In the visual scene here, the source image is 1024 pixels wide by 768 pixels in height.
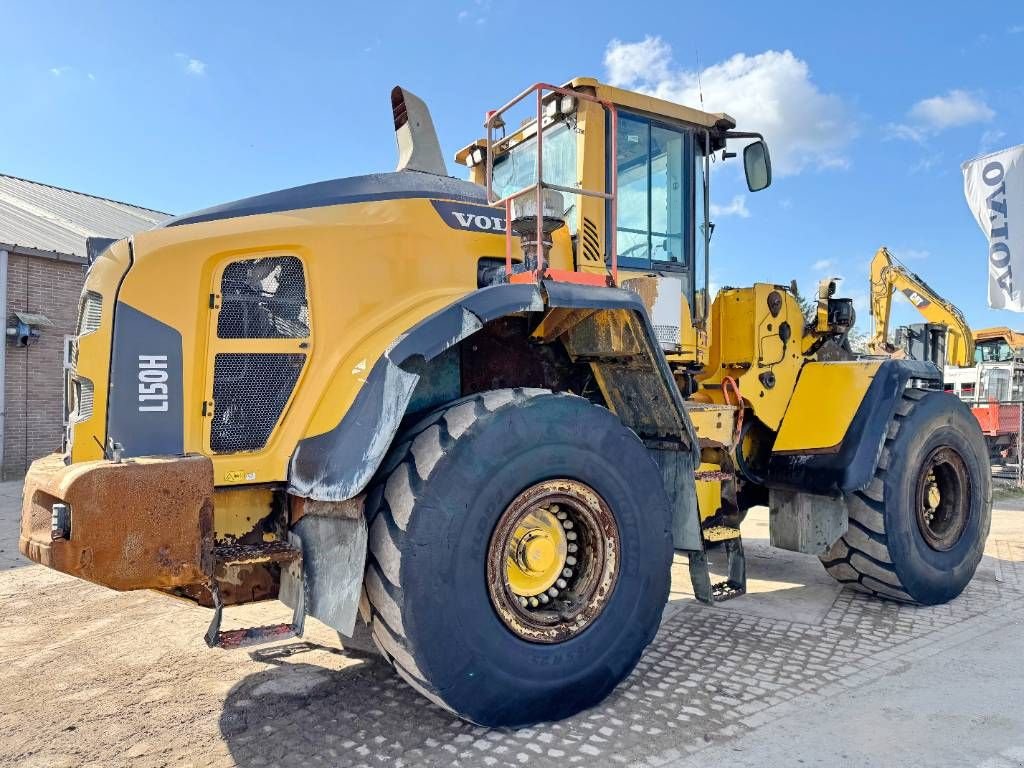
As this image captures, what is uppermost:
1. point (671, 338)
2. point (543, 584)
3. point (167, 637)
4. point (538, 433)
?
point (671, 338)

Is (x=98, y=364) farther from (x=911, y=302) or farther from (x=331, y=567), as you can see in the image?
(x=911, y=302)

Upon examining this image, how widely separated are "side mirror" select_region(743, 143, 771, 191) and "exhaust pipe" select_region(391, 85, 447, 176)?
222cm

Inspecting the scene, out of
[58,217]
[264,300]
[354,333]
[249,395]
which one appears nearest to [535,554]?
[354,333]

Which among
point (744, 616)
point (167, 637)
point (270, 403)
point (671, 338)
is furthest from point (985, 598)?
point (167, 637)

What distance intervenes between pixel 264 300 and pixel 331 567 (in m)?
1.14

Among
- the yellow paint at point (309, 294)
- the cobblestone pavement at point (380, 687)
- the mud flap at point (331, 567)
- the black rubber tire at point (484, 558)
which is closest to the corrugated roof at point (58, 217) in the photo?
the cobblestone pavement at point (380, 687)

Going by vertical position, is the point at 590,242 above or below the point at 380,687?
above

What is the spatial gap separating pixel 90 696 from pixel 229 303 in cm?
208

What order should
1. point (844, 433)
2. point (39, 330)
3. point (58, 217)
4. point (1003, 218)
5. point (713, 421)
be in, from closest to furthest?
point (713, 421) → point (844, 433) → point (1003, 218) → point (39, 330) → point (58, 217)

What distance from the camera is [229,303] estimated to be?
3.19 m

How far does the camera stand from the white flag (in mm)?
11586

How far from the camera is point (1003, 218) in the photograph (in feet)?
38.4

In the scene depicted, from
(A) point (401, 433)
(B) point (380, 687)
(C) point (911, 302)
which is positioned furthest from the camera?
(C) point (911, 302)

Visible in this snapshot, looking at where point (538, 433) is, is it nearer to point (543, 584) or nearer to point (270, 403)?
point (543, 584)
